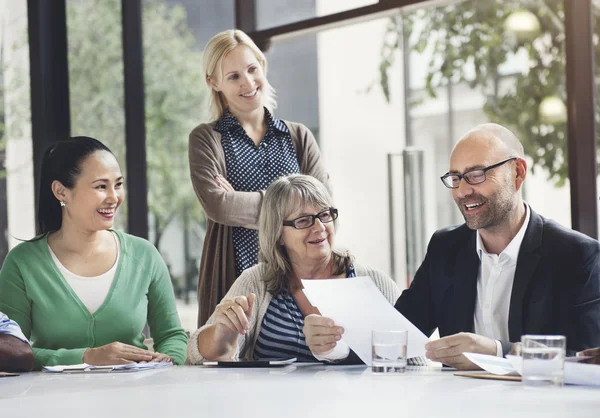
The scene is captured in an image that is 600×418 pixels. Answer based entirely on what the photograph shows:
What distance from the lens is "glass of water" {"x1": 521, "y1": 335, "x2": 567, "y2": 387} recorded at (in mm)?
2012

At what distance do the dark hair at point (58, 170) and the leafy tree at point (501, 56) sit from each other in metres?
1.51

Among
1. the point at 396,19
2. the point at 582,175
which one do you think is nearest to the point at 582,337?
the point at 582,175

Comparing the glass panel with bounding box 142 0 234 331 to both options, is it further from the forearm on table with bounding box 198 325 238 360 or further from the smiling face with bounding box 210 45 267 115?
the forearm on table with bounding box 198 325 238 360

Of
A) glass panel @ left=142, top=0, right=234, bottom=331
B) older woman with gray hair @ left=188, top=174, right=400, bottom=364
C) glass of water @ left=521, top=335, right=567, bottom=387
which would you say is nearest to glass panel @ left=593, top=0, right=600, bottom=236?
older woman with gray hair @ left=188, top=174, right=400, bottom=364

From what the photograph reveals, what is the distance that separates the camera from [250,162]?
11.8 ft

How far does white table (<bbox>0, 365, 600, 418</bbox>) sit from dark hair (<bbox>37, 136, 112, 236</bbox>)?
0.91 metres

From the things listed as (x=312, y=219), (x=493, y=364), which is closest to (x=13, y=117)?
(x=312, y=219)

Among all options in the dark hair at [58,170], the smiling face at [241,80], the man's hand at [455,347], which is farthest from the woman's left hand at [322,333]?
the smiling face at [241,80]

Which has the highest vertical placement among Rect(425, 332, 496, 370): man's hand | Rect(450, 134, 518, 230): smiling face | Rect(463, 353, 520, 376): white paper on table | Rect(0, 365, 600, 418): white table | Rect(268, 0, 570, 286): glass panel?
Rect(268, 0, 570, 286): glass panel

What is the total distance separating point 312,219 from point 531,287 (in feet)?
2.44

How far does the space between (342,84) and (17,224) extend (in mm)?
2246

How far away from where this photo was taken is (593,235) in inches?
136

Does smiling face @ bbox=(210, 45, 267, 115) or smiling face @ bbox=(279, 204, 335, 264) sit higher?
smiling face @ bbox=(210, 45, 267, 115)

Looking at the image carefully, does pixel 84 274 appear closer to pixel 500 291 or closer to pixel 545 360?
pixel 500 291
